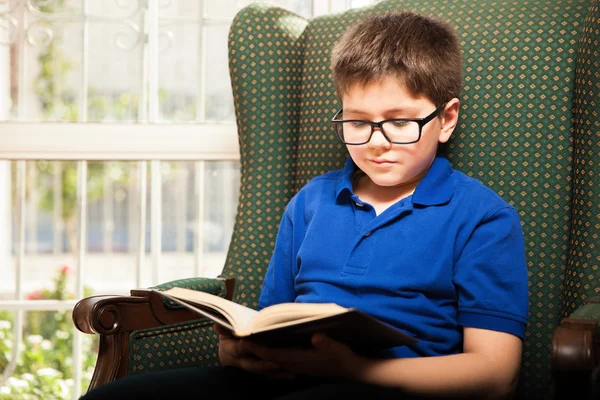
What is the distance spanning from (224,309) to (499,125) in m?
0.95

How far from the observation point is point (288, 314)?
Result: 118 centimetres

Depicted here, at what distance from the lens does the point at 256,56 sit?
82.7 inches

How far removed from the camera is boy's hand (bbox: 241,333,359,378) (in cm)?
128

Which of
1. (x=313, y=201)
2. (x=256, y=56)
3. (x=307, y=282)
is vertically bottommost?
(x=307, y=282)

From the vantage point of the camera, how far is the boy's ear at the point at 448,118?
1.61m

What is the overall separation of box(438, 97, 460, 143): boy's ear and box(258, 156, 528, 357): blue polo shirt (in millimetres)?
56

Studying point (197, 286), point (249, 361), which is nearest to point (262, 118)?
point (197, 286)

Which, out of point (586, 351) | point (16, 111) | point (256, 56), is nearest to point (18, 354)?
point (16, 111)

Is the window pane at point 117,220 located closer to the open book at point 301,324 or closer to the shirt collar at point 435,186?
the shirt collar at point 435,186

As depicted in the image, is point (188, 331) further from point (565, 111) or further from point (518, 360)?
point (565, 111)

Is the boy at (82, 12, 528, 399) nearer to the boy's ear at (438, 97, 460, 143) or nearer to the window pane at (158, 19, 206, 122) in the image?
the boy's ear at (438, 97, 460, 143)

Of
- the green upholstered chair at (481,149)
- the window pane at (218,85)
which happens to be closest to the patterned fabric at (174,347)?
the green upholstered chair at (481,149)

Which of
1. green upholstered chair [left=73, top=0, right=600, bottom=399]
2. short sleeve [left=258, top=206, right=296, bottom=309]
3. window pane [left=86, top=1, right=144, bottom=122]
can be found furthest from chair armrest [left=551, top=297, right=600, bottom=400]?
window pane [left=86, top=1, right=144, bottom=122]

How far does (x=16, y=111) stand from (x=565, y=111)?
6.99 ft
